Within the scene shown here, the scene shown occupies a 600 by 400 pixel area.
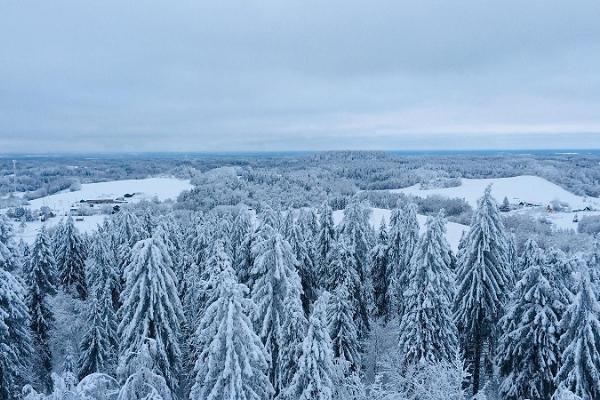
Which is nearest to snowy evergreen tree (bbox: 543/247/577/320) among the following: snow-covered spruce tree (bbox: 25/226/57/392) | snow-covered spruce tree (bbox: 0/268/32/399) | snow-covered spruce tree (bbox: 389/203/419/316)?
snow-covered spruce tree (bbox: 389/203/419/316)

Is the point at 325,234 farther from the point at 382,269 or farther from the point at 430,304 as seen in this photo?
the point at 430,304

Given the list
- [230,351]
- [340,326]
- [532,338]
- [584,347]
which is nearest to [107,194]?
[340,326]

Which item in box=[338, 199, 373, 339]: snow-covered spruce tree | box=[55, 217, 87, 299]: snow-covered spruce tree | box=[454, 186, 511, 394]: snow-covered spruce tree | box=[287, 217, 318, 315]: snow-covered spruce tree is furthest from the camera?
box=[55, 217, 87, 299]: snow-covered spruce tree

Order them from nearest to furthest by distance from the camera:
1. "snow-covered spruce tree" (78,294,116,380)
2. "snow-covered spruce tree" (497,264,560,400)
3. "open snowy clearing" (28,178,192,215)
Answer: "snow-covered spruce tree" (497,264,560,400), "snow-covered spruce tree" (78,294,116,380), "open snowy clearing" (28,178,192,215)

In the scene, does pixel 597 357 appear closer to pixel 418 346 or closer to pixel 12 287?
pixel 418 346

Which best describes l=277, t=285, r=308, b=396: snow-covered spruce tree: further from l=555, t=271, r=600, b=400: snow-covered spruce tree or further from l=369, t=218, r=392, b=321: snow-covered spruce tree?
l=369, t=218, r=392, b=321: snow-covered spruce tree

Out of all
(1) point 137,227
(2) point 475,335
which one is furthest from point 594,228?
(1) point 137,227
